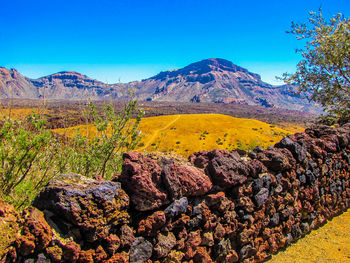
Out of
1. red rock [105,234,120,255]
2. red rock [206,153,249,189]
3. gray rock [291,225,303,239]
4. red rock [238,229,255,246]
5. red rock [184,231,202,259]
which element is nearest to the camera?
red rock [105,234,120,255]

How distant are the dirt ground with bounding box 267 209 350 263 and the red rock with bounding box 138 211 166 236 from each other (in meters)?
3.87

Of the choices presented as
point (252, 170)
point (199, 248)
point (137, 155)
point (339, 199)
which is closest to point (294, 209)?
point (252, 170)

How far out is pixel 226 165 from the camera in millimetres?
5648

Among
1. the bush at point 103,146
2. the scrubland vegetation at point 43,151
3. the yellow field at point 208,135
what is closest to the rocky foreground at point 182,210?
the scrubland vegetation at point 43,151

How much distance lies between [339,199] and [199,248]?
275 inches

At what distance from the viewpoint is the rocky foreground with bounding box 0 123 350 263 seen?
329cm

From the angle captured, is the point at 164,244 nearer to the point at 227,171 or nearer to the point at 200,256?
the point at 200,256

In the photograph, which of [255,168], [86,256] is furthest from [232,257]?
[86,256]

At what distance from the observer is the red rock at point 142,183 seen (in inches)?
167

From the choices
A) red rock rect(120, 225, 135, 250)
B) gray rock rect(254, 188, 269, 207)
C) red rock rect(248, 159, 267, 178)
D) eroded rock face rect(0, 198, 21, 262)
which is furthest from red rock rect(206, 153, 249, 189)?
eroded rock face rect(0, 198, 21, 262)

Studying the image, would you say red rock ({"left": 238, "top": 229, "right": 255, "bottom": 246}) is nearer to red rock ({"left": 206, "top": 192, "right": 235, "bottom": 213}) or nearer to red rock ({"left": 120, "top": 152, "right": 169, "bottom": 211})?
red rock ({"left": 206, "top": 192, "right": 235, "bottom": 213})

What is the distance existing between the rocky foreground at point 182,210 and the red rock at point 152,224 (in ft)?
0.06

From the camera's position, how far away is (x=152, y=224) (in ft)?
13.8

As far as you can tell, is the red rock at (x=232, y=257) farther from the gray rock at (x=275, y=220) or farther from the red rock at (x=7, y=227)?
the red rock at (x=7, y=227)
